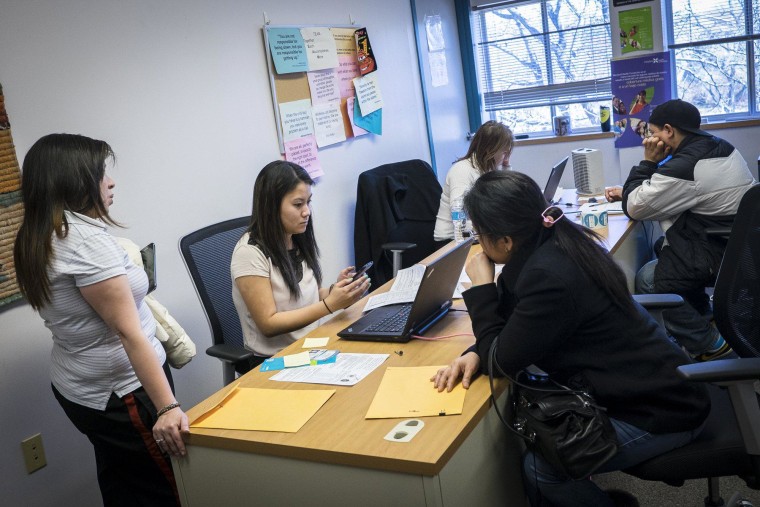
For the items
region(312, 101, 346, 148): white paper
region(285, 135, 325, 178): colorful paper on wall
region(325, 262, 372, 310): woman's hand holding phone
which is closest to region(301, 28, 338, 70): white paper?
region(312, 101, 346, 148): white paper

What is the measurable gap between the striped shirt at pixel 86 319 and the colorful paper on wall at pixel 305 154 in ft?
5.40

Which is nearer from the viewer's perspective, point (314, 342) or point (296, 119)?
point (314, 342)

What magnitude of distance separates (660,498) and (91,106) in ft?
7.57

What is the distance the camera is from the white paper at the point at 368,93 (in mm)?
3943

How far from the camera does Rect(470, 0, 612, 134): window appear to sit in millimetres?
4922

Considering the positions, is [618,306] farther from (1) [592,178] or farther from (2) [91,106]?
(1) [592,178]

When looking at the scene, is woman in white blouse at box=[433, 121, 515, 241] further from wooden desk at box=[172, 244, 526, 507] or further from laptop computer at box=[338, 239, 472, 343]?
wooden desk at box=[172, 244, 526, 507]

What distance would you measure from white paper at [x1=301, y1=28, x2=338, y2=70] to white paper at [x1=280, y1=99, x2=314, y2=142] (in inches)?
8.8

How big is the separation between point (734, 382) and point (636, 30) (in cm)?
362

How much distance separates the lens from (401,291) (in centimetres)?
251

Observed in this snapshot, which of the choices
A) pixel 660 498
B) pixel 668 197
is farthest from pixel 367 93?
pixel 660 498

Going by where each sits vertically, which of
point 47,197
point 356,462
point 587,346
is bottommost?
point 356,462

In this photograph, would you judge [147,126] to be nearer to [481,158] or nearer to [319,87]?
[319,87]

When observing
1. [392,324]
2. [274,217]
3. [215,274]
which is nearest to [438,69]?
[274,217]
